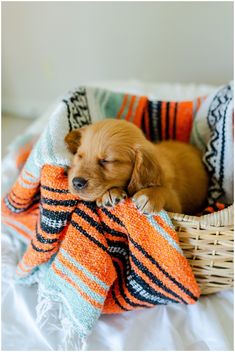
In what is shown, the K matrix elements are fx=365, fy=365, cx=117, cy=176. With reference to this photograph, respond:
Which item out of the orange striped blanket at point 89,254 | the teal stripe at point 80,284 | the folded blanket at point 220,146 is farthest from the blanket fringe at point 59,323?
the folded blanket at point 220,146

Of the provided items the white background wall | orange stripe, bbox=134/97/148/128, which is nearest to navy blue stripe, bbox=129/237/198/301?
orange stripe, bbox=134/97/148/128

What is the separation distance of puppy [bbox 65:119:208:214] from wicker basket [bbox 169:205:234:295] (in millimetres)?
109

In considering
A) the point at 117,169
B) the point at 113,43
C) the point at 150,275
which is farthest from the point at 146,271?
the point at 113,43

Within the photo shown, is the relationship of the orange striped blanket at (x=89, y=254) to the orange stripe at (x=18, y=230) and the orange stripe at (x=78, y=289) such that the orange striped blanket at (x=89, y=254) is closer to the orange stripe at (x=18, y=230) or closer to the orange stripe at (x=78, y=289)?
the orange stripe at (x=78, y=289)

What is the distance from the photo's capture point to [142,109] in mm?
1652

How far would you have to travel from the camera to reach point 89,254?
3.62ft

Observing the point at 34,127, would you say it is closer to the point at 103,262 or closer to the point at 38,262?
the point at 38,262

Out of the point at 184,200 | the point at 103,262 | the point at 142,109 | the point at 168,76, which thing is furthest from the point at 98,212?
the point at 168,76

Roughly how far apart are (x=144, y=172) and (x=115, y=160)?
0.10 metres

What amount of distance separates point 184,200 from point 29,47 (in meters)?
1.89

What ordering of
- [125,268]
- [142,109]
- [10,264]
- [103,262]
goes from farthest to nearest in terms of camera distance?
[142,109]
[10,264]
[125,268]
[103,262]

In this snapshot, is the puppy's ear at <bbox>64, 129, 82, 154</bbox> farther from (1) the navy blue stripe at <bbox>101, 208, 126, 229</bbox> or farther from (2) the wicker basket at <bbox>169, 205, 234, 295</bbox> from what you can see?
(2) the wicker basket at <bbox>169, 205, 234, 295</bbox>

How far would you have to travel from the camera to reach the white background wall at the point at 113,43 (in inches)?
89.8

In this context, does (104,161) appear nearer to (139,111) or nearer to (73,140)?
(73,140)
